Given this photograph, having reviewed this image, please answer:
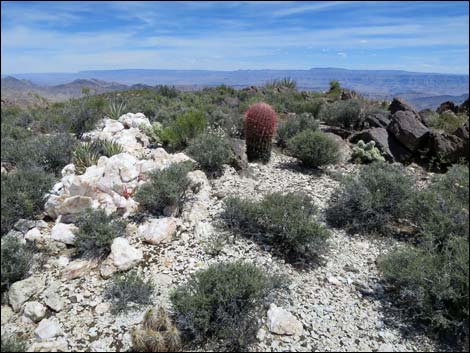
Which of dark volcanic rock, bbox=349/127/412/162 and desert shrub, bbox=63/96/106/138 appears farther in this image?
desert shrub, bbox=63/96/106/138

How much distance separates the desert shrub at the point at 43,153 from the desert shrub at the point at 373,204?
501cm

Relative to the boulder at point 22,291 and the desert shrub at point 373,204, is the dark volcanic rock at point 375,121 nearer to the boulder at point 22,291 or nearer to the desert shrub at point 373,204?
the desert shrub at point 373,204

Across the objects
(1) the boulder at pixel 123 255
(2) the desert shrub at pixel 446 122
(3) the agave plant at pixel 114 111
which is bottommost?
(1) the boulder at pixel 123 255

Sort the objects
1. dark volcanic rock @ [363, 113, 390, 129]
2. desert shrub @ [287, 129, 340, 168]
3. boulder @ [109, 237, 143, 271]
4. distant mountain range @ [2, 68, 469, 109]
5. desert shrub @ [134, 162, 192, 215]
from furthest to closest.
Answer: distant mountain range @ [2, 68, 469, 109] < dark volcanic rock @ [363, 113, 390, 129] < desert shrub @ [287, 129, 340, 168] < desert shrub @ [134, 162, 192, 215] < boulder @ [109, 237, 143, 271]

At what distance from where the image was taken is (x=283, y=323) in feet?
11.5

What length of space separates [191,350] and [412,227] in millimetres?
3939

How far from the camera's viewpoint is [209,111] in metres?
11.4

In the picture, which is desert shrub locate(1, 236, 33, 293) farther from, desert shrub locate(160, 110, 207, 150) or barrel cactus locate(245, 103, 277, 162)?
barrel cactus locate(245, 103, 277, 162)

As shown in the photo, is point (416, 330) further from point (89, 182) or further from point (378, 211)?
point (89, 182)

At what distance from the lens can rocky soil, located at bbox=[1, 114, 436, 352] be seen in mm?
3365

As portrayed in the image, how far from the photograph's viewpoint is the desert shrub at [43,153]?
585 centimetres

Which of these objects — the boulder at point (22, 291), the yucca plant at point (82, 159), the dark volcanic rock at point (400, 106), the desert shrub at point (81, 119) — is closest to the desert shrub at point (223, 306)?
the boulder at point (22, 291)

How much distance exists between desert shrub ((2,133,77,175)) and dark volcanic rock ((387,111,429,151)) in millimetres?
7581

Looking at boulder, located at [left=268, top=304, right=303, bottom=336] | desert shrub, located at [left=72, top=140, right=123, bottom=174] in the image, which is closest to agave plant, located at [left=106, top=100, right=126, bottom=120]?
desert shrub, located at [left=72, top=140, right=123, bottom=174]
